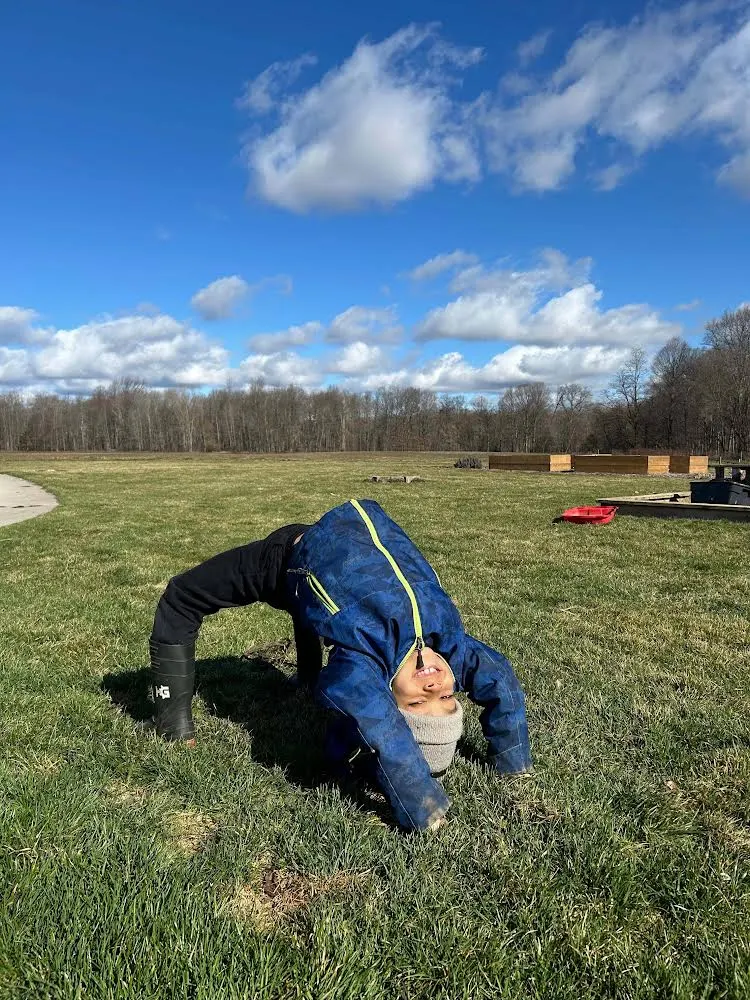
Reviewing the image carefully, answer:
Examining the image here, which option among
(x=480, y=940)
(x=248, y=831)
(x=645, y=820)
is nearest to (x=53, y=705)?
(x=248, y=831)

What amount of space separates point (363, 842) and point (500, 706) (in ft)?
2.83

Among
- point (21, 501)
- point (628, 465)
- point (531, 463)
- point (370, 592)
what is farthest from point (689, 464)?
point (370, 592)

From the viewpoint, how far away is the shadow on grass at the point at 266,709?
10.1 ft

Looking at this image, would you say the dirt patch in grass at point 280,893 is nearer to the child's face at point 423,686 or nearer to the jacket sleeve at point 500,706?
the child's face at point 423,686

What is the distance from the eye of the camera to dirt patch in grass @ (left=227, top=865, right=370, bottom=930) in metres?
2.16

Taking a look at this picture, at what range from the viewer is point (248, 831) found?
2594mm

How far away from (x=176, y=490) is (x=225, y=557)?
19463mm

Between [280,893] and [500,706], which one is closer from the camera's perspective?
[280,893]

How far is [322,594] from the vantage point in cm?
278

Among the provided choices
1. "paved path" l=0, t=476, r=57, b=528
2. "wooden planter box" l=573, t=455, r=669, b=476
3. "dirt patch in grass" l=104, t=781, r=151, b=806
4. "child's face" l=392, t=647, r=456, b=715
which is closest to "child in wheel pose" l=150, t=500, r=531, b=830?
"child's face" l=392, t=647, r=456, b=715

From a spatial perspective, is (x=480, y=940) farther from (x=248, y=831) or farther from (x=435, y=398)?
(x=435, y=398)

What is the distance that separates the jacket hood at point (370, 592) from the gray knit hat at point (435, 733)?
0.22 m

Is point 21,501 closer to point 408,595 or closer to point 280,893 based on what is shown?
point 408,595

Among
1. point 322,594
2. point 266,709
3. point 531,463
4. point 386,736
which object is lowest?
point 266,709
